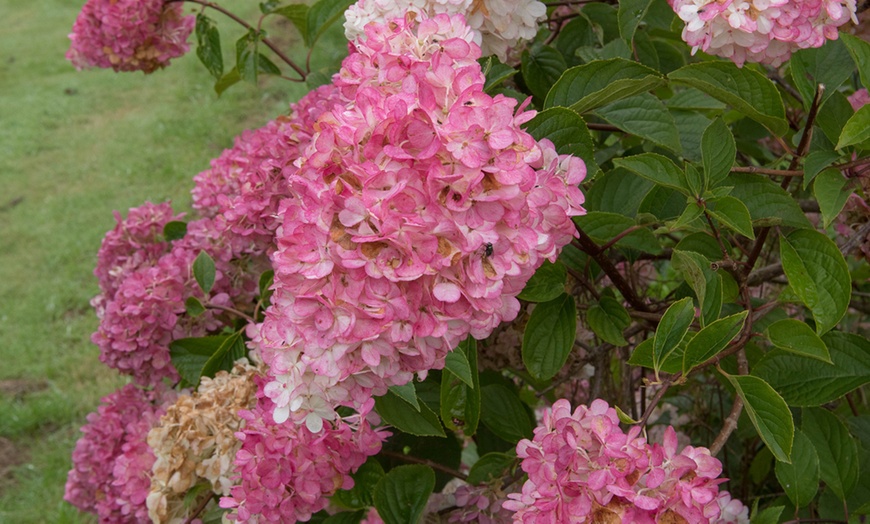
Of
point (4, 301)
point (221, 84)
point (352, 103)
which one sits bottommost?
point (4, 301)

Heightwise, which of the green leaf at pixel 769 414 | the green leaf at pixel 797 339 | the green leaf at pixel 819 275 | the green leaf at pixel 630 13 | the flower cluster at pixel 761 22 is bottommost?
the green leaf at pixel 769 414

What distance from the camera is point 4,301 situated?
4137 millimetres

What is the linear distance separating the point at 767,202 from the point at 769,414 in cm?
29

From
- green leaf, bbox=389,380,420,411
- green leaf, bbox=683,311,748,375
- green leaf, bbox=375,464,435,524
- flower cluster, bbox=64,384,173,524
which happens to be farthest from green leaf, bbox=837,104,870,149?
flower cluster, bbox=64,384,173,524

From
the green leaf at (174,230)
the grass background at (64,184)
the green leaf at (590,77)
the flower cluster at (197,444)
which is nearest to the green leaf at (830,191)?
the green leaf at (590,77)

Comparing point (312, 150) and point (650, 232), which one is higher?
point (312, 150)

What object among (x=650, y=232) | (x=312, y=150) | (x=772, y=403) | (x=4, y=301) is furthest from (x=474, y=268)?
(x=4, y=301)

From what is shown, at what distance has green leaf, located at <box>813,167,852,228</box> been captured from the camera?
0.88 meters

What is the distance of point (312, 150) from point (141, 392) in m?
1.11

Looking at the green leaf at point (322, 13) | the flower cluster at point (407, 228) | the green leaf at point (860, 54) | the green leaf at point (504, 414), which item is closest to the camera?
the flower cluster at point (407, 228)

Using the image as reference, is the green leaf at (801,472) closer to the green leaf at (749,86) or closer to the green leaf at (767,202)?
the green leaf at (767,202)

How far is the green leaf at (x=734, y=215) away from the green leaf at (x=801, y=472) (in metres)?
0.32

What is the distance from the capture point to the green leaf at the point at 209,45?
5.92 feet

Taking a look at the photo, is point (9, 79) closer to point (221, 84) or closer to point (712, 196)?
point (221, 84)
